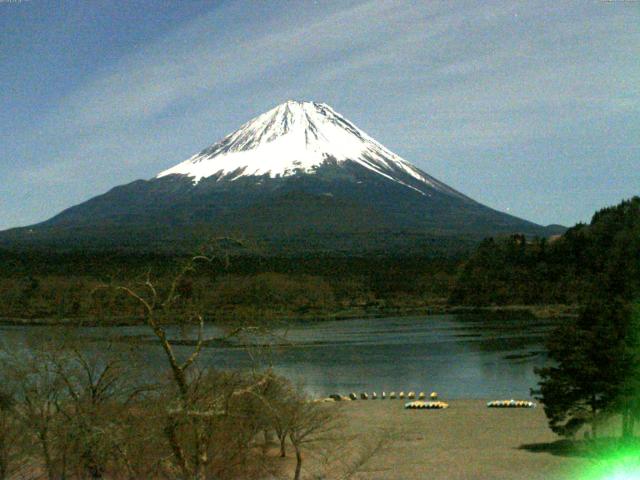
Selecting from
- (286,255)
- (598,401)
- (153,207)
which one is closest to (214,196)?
(153,207)

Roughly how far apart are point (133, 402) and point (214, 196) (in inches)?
5291

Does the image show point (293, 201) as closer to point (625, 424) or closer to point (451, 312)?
point (451, 312)

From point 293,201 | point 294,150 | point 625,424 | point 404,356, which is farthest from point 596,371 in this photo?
point 294,150

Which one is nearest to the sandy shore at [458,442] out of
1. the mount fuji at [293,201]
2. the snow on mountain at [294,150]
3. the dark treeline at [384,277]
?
the dark treeline at [384,277]

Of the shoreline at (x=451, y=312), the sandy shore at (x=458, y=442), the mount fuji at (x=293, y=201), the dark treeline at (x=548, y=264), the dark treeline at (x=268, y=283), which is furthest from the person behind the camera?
the mount fuji at (x=293, y=201)

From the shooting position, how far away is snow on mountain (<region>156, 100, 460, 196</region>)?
16325cm

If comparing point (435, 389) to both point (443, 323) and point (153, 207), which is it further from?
point (153, 207)

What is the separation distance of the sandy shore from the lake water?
2.98m

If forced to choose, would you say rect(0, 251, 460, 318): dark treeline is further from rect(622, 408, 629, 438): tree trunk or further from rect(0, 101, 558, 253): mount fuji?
rect(622, 408, 629, 438): tree trunk

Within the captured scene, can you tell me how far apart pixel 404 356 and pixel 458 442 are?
20.1 meters

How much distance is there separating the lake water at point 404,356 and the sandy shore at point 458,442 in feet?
9.79

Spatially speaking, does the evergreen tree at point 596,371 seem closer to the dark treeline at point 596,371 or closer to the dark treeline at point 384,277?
the dark treeline at point 596,371

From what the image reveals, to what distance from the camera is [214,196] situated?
5694 inches

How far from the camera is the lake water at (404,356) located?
30.6m
